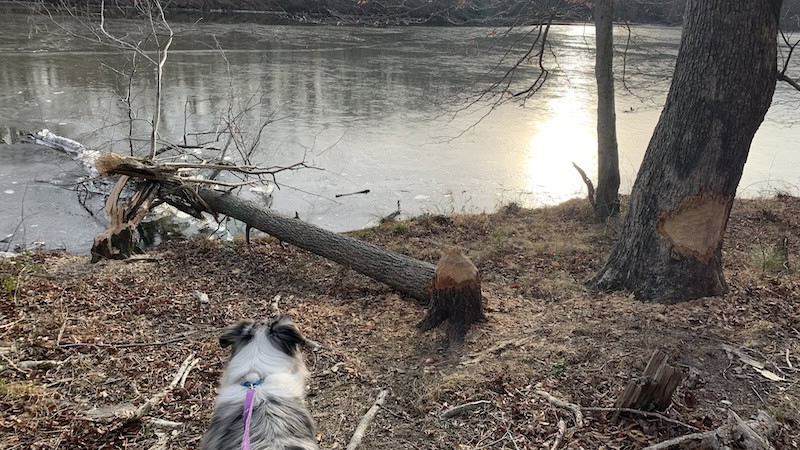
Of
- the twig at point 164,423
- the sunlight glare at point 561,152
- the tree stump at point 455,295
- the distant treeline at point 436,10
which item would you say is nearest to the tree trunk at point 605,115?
the distant treeline at point 436,10

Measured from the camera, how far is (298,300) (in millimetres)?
6477

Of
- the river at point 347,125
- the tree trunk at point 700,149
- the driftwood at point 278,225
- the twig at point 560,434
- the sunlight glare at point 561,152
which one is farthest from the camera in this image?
the sunlight glare at point 561,152

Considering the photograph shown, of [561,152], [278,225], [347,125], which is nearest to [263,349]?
[278,225]

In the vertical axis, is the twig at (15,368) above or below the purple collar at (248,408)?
below

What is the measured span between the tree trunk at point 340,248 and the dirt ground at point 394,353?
0.24 metres

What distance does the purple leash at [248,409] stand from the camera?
268cm

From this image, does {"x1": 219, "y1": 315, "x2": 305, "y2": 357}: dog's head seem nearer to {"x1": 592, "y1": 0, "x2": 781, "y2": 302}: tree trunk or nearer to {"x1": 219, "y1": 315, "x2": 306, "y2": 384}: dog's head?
{"x1": 219, "y1": 315, "x2": 306, "y2": 384}: dog's head

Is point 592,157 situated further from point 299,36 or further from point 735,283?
point 299,36

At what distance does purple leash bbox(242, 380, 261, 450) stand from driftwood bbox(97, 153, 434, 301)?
127 inches

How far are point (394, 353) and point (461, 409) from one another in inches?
44.4

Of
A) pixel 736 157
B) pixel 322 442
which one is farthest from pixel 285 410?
pixel 736 157

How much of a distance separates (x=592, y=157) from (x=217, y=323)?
420 inches

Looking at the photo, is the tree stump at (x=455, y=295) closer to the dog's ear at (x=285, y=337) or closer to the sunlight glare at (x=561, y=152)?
the dog's ear at (x=285, y=337)

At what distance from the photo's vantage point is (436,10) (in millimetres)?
18844
